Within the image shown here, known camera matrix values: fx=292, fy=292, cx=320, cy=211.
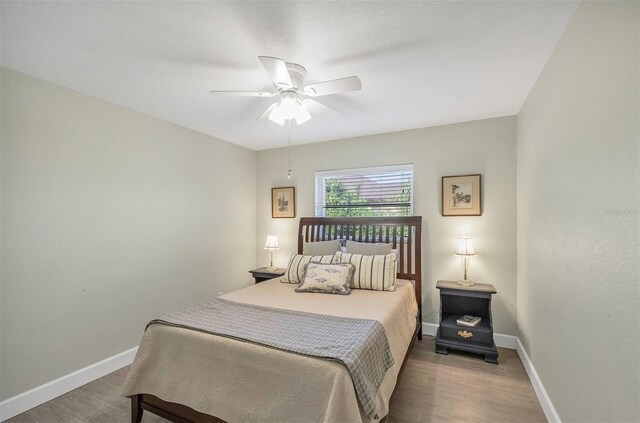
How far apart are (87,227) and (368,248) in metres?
2.76

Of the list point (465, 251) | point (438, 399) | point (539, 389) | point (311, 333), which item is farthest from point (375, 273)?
point (539, 389)

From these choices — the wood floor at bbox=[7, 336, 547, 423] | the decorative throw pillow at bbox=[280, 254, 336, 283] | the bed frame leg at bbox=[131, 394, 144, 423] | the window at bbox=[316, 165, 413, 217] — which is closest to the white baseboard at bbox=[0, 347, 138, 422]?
the wood floor at bbox=[7, 336, 547, 423]

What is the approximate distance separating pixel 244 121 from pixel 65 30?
1733 millimetres

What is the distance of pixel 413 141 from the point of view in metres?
3.65

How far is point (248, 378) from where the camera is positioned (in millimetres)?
1598

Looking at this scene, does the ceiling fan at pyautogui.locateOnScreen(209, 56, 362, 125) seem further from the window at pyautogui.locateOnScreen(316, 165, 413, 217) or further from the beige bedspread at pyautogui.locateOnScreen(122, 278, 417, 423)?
the window at pyautogui.locateOnScreen(316, 165, 413, 217)

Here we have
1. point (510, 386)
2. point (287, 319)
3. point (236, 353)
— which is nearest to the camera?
point (236, 353)

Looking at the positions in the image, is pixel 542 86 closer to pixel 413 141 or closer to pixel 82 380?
pixel 413 141

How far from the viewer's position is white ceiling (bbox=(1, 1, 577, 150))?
1.57 metres

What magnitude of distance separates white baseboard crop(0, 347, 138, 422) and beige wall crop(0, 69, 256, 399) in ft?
0.16

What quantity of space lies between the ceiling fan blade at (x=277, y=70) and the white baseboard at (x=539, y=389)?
8.99ft

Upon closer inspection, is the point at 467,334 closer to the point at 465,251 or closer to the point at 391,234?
the point at 465,251

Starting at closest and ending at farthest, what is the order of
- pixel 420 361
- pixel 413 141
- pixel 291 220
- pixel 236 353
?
pixel 236 353 < pixel 420 361 < pixel 413 141 < pixel 291 220

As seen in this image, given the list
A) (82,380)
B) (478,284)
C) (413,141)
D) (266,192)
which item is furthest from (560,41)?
(82,380)
